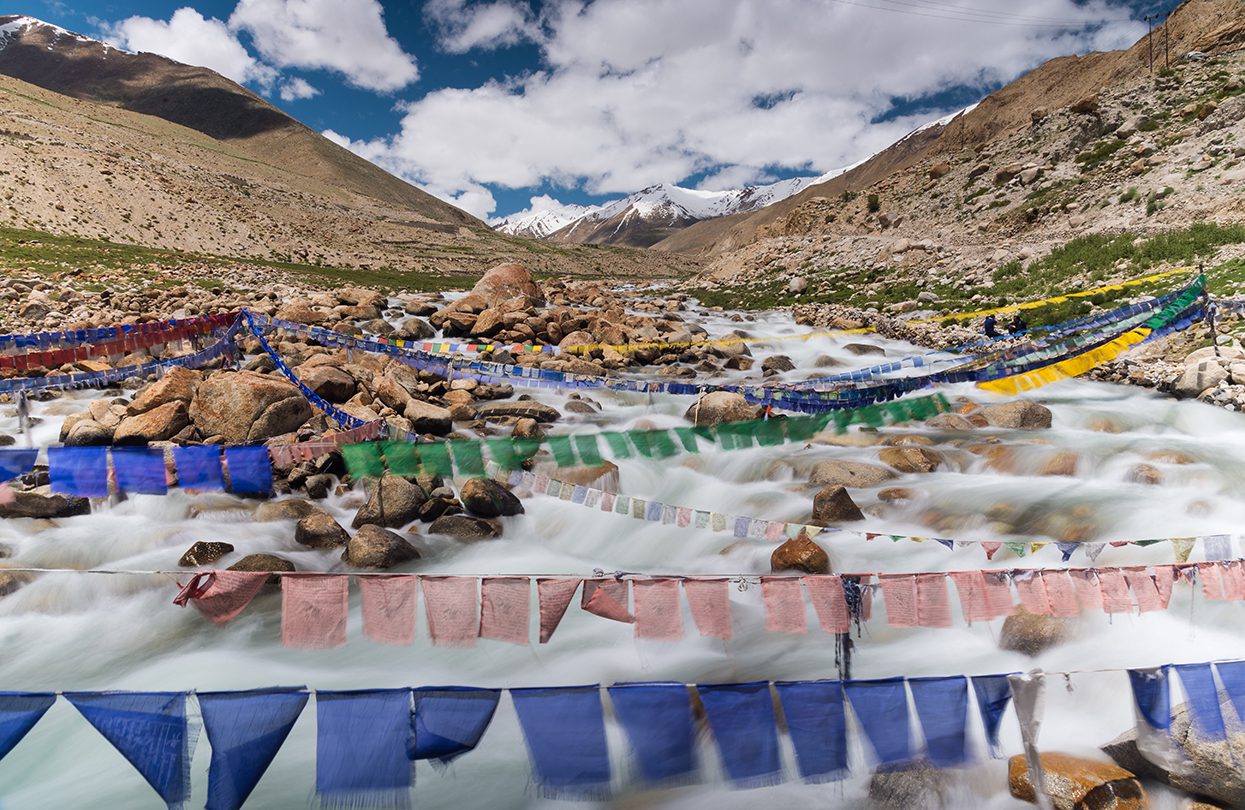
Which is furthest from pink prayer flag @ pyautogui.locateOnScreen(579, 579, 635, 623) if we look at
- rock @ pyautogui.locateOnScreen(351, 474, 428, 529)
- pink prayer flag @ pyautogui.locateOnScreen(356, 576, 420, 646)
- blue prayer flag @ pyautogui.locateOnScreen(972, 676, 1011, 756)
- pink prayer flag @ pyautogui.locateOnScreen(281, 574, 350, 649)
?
rock @ pyautogui.locateOnScreen(351, 474, 428, 529)

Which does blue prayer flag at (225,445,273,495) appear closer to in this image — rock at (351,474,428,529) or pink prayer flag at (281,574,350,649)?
rock at (351,474,428,529)

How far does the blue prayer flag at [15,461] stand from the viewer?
6988mm

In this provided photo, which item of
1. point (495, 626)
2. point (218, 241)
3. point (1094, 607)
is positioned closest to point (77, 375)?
point (495, 626)

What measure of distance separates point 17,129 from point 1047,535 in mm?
89145

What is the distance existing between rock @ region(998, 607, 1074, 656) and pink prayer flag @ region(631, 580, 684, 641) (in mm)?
3201

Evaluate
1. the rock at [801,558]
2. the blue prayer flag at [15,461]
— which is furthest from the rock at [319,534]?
the rock at [801,558]

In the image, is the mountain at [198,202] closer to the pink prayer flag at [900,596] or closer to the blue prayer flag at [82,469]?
the blue prayer flag at [82,469]

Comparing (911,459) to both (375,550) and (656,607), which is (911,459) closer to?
(656,607)

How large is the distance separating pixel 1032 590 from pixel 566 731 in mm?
3726

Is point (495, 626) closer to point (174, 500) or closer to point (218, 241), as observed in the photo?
point (174, 500)

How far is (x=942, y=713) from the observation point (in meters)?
4.04

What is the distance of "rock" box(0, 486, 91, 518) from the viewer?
789 cm

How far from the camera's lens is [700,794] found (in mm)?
4242

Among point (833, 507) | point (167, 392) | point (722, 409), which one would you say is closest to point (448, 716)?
point (833, 507)
